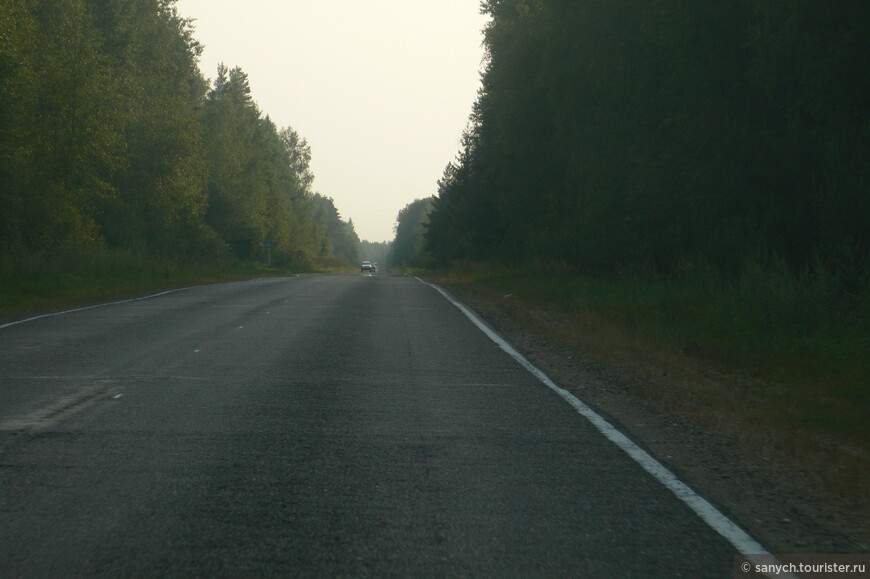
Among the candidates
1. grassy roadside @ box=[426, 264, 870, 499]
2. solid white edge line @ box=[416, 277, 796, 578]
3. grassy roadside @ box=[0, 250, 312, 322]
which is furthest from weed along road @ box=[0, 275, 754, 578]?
grassy roadside @ box=[0, 250, 312, 322]

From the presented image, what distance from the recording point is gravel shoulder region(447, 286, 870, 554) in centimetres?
480

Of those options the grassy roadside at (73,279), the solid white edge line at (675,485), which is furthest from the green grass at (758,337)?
the grassy roadside at (73,279)

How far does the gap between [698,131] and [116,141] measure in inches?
987

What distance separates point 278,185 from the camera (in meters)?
89.8

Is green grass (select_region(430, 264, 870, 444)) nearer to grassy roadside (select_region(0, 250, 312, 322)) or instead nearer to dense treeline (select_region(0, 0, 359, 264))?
grassy roadside (select_region(0, 250, 312, 322))

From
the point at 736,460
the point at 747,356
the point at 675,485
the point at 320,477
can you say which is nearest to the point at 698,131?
the point at 747,356

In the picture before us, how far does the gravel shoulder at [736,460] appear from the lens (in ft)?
15.7

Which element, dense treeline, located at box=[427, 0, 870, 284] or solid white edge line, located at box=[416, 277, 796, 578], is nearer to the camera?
solid white edge line, located at box=[416, 277, 796, 578]

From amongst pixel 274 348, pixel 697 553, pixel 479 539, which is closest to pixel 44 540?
pixel 479 539

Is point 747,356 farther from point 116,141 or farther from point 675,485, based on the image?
point 116,141

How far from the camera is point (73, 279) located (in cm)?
2733

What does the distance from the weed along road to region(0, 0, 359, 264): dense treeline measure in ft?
65.0

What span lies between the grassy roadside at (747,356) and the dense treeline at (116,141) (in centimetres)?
1779

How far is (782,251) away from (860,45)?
4.63 meters
